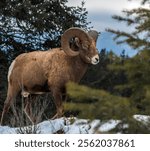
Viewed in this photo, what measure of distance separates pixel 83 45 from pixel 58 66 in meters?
0.70

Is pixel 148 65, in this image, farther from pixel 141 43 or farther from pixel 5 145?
pixel 5 145

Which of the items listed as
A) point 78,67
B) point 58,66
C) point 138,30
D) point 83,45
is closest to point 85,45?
point 83,45

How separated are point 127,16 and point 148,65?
577mm

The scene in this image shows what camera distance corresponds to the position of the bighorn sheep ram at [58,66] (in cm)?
1354

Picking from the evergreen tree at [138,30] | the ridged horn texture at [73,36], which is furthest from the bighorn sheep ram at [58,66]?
the evergreen tree at [138,30]

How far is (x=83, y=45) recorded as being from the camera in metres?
13.7

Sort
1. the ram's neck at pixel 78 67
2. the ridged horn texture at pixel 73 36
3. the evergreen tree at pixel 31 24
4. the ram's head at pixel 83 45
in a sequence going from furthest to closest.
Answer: the evergreen tree at pixel 31 24, the ridged horn texture at pixel 73 36, the ram's neck at pixel 78 67, the ram's head at pixel 83 45

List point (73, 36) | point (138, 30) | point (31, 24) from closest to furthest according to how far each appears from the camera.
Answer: point (138, 30), point (73, 36), point (31, 24)

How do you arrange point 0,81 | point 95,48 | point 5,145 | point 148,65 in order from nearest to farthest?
1. point 148,65
2. point 5,145
3. point 95,48
4. point 0,81

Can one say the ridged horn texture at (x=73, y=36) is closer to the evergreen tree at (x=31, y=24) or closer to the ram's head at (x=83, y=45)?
the ram's head at (x=83, y=45)

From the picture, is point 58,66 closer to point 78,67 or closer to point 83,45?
point 78,67

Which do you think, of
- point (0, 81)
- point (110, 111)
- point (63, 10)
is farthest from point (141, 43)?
point (63, 10)

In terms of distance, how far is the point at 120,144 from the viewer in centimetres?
576

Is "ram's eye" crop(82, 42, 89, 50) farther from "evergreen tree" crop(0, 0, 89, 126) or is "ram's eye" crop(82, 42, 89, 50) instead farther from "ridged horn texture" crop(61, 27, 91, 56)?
"evergreen tree" crop(0, 0, 89, 126)
